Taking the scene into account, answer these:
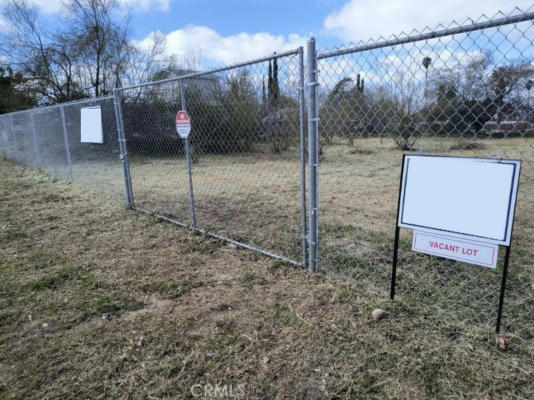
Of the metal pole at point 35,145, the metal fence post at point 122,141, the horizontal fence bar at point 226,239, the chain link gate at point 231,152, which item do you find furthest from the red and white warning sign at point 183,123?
the metal pole at point 35,145

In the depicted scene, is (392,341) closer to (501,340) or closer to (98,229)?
(501,340)

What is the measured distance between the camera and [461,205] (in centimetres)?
195

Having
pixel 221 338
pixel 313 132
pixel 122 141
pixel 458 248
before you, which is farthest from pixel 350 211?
pixel 122 141

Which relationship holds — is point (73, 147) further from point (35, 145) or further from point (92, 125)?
point (35, 145)

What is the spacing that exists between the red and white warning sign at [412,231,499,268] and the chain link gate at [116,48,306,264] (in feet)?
3.46

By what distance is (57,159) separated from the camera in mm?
8711

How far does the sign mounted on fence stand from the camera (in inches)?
71.6

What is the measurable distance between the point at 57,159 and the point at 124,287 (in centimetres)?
724

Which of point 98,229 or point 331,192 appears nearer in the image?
point 98,229

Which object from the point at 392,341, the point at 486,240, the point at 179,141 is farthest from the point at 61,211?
the point at 486,240

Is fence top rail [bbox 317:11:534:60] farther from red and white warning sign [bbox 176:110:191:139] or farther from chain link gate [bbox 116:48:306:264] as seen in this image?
red and white warning sign [bbox 176:110:191:139]

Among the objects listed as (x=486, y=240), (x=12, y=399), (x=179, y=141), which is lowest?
(x=12, y=399)

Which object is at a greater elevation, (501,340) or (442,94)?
(442,94)

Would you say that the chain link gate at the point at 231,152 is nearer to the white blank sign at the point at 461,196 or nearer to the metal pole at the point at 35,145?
the white blank sign at the point at 461,196
